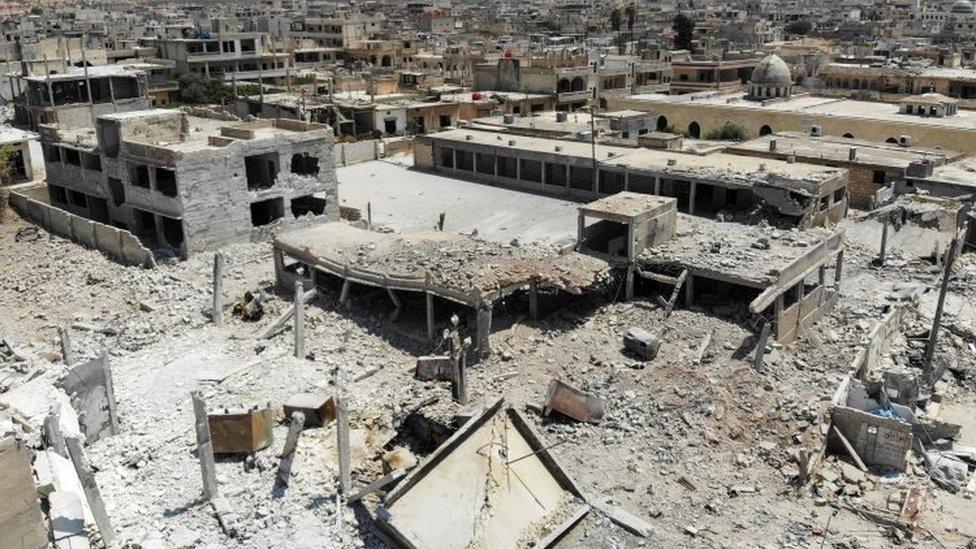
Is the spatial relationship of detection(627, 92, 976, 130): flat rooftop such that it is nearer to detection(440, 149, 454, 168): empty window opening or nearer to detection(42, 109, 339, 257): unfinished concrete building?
detection(440, 149, 454, 168): empty window opening

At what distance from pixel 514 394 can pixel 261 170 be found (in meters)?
17.6

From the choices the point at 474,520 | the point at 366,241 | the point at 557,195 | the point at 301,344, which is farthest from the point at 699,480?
the point at 557,195

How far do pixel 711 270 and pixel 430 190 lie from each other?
62.6ft

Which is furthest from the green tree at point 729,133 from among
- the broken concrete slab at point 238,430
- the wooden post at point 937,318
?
the broken concrete slab at point 238,430

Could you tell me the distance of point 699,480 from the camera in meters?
16.8

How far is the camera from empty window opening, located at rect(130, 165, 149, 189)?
104 feet

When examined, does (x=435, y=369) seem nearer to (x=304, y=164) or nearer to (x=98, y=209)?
(x=304, y=164)

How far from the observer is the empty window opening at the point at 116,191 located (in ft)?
107

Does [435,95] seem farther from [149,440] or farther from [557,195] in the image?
[149,440]

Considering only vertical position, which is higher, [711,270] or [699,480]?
[711,270]

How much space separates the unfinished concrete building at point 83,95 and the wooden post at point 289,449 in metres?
40.1

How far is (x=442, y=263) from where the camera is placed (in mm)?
24047

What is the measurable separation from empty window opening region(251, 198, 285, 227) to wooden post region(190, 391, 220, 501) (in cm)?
1848

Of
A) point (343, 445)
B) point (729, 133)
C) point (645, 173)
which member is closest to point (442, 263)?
point (343, 445)
